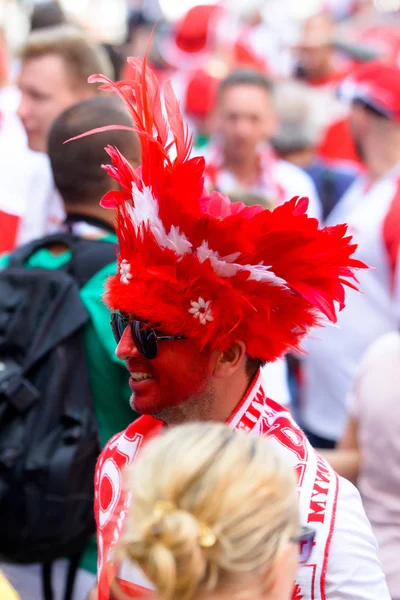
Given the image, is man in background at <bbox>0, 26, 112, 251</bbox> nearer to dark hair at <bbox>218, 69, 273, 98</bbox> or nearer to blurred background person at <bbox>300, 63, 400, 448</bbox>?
blurred background person at <bbox>300, 63, 400, 448</bbox>

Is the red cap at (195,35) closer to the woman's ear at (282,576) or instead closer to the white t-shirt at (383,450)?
the white t-shirt at (383,450)

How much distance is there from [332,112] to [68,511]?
542 centimetres

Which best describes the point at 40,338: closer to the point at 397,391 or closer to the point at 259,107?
the point at 397,391

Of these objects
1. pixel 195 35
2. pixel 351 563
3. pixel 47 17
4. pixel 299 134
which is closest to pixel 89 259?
pixel 351 563

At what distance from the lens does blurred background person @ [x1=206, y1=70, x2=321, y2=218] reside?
18.5 feet

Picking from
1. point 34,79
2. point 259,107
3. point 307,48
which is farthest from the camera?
point 307,48

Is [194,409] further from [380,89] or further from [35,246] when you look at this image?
[380,89]

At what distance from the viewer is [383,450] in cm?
283

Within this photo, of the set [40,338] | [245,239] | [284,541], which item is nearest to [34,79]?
[40,338]

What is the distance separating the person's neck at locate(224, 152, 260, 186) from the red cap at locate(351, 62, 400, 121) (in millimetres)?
769

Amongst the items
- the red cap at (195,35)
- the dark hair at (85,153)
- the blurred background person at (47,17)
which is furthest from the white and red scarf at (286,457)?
the red cap at (195,35)

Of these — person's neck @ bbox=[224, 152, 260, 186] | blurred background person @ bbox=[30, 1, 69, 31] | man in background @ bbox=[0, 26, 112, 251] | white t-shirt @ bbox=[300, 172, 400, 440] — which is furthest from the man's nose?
blurred background person @ bbox=[30, 1, 69, 31]

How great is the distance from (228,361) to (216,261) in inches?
9.1

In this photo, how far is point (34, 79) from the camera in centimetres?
416
